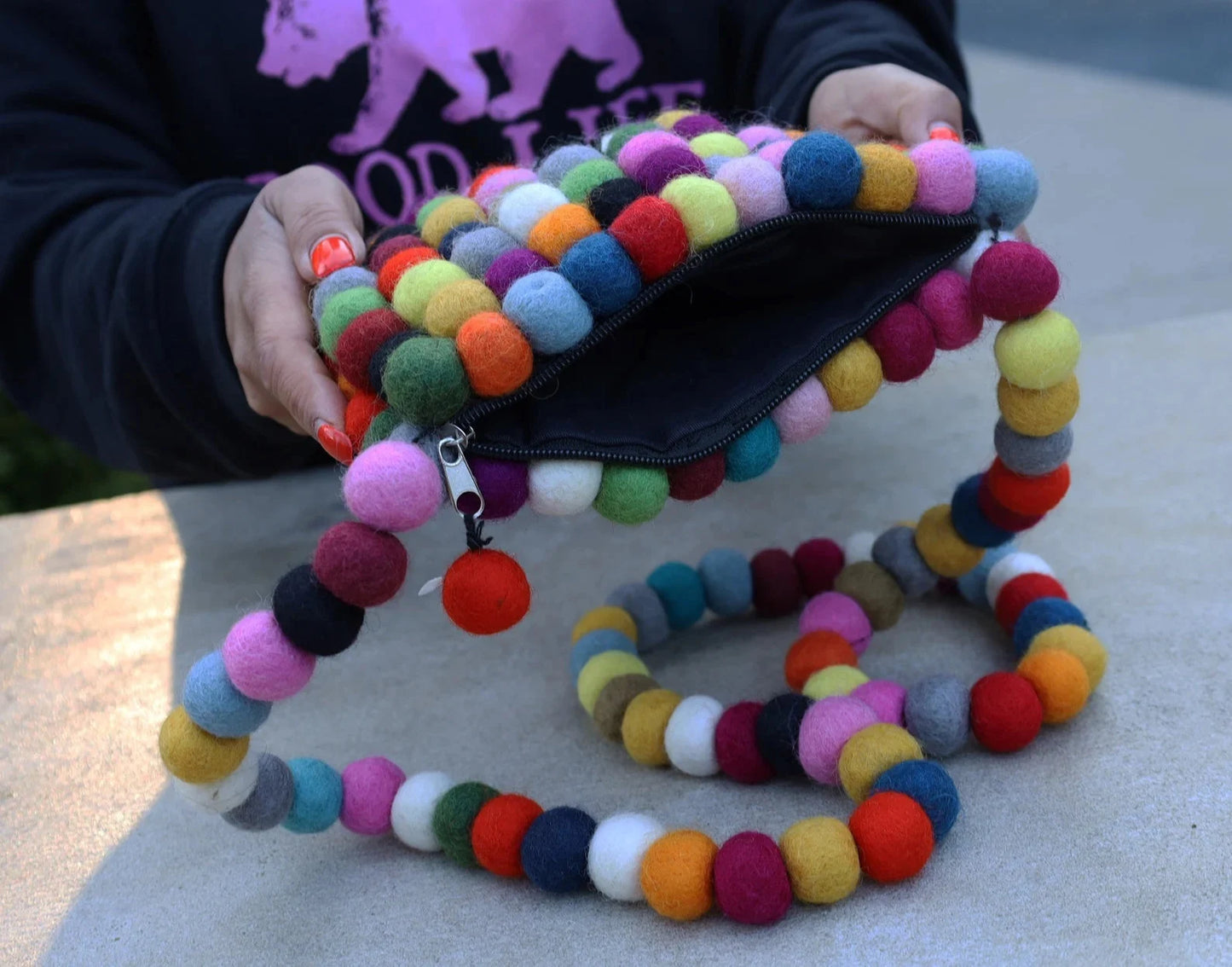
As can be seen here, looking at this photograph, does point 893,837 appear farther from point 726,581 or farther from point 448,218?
point 448,218

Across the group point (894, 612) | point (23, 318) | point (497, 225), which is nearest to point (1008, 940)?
point (894, 612)

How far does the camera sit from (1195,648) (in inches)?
27.9

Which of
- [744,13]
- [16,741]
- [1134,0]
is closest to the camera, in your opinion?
[16,741]

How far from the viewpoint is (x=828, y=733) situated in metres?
0.61

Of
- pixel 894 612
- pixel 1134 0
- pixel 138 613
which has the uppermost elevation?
pixel 894 612

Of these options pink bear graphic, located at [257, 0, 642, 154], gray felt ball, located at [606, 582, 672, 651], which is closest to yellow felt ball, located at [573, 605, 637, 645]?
gray felt ball, located at [606, 582, 672, 651]

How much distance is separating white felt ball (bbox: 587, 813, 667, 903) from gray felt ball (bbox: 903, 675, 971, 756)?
0.55ft

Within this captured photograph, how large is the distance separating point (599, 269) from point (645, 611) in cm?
33

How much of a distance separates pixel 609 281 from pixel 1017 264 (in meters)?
0.22

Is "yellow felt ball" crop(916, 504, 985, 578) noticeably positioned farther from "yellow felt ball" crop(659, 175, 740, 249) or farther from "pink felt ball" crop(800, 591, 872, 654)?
"yellow felt ball" crop(659, 175, 740, 249)

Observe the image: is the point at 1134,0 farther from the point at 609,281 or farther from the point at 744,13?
the point at 609,281

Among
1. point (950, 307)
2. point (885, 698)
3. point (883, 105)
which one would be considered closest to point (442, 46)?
point (883, 105)

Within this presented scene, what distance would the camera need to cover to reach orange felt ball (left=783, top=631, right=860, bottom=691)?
0.71 m

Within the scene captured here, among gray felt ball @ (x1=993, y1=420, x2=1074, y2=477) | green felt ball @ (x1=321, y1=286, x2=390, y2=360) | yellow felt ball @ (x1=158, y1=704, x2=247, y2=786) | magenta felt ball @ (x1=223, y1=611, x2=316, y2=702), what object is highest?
green felt ball @ (x1=321, y1=286, x2=390, y2=360)
